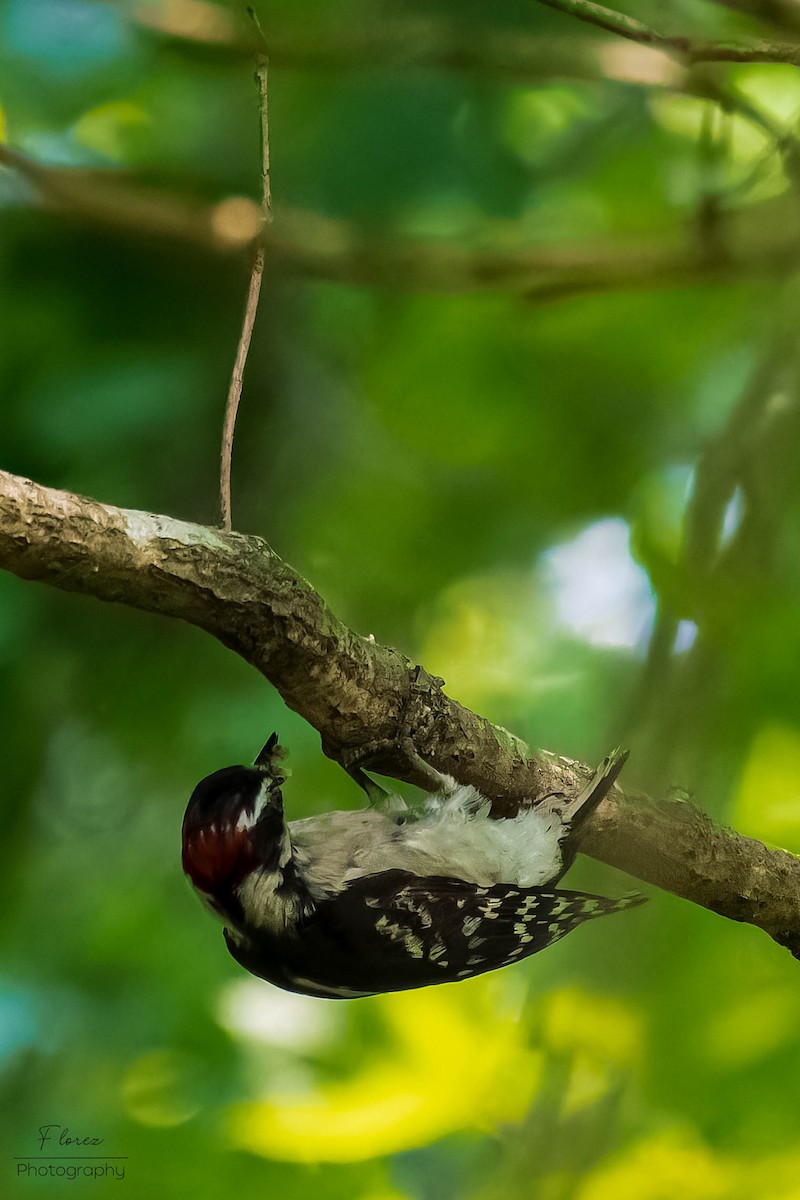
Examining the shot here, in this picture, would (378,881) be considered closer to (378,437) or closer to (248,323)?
(378,437)

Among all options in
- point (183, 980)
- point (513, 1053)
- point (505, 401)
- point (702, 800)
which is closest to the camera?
point (702, 800)

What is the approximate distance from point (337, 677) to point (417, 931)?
88 centimetres

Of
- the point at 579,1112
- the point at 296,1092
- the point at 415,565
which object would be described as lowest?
the point at 579,1112

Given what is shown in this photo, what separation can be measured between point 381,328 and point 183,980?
1.54 meters

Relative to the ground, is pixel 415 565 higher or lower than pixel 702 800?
higher

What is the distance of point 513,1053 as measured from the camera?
87.4 inches

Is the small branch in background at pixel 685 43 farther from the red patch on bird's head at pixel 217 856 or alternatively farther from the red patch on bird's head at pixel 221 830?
the red patch on bird's head at pixel 217 856

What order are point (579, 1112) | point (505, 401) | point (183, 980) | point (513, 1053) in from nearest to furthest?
1. point (579, 1112)
2. point (513, 1053)
3. point (505, 401)
4. point (183, 980)

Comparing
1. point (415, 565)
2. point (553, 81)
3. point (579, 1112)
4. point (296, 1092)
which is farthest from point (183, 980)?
point (553, 81)

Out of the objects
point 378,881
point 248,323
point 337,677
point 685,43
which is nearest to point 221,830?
point 378,881

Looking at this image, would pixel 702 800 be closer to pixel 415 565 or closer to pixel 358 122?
pixel 415 565

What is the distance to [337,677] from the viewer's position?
1.98 m

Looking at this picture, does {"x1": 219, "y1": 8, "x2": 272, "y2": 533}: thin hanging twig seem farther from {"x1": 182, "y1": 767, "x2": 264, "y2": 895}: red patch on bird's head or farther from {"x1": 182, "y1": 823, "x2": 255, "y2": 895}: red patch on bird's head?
{"x1": 182, "y1": 823, "x2": 255, "y2": 895}: red patch on bird's head

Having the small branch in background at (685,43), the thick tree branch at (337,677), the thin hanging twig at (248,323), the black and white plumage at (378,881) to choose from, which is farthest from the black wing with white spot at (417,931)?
the small branch in background at (685,43)
